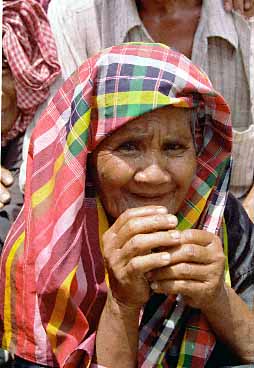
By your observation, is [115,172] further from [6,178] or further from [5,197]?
[6,178]

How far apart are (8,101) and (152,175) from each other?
1274 mm

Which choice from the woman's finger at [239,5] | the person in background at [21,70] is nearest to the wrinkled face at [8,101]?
the person in background at [21,70]

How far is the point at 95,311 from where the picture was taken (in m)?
2.28

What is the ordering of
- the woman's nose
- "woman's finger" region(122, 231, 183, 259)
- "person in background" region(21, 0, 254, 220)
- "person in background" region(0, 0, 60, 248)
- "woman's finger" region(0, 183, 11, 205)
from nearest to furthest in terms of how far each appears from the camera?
"woman's finger" region(122, 231, 183, 259) < the woman's nose < "woman's finger" region(0, 183, 11, 205) < "person in background" region(21, 0, 254, 220) < "person in background" region(0, 0, 60, 248)

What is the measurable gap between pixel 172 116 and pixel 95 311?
52 cm

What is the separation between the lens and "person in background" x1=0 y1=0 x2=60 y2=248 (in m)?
3.20

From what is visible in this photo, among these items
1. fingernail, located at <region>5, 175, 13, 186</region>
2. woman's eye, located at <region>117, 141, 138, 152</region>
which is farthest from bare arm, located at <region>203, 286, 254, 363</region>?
fingernail, located at <region>5, 175, 13, 186</region>

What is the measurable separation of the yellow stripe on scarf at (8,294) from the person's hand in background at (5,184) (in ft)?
2.04

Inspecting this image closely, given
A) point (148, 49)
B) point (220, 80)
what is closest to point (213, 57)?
point (220, 80)

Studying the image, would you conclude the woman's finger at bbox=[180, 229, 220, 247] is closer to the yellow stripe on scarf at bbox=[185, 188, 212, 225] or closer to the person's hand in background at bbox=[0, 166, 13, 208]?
the yellow stripe on scarf at bbox=[185, 188, 212, 225]

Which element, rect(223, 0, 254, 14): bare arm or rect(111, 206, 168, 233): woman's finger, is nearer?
rect(111, 206, 168, 233): woman's finger

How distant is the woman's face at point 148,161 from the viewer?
7.19 feet

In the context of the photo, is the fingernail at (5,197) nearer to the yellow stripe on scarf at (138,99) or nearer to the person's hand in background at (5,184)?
the person's hand in background at (5,184)

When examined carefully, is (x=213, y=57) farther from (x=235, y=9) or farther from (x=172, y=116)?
(x=172, y=116)
